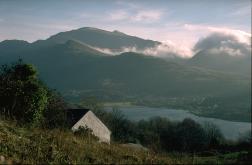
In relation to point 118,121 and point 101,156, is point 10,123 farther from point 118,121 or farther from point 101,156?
point 118,121

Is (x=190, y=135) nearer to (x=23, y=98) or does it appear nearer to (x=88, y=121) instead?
(x=88, y=121)

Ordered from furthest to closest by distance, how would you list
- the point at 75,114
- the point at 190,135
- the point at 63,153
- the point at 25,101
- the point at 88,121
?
the point at 190,135
the point at 75,114
the point at 88,121
the point at 25,101
the point at 63,153

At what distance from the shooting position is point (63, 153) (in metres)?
11.1

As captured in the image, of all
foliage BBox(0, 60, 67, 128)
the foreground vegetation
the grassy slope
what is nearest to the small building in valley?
the foreground vegetation

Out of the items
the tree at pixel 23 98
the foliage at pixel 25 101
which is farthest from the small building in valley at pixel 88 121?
the tree at pixel 23 98

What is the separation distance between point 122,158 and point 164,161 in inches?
A: 52.0

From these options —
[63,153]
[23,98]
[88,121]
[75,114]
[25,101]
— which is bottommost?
[88,121]

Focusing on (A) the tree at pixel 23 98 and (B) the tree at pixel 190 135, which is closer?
(A) the tree at pixel 23 98

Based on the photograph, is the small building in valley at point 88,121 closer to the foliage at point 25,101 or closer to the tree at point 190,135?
the foliage at point 25,101

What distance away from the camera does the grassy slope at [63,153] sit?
34.5ft

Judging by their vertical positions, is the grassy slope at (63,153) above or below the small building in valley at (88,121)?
above

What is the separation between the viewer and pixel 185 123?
98812 millimetres

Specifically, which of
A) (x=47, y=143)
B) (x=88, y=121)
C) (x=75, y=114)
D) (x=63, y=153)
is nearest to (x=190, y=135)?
(x=88, y=121)

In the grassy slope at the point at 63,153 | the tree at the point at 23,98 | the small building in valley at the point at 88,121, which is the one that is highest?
the tree at the point at 23,98
